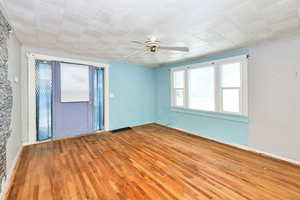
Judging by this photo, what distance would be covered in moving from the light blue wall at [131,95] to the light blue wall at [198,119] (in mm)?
350

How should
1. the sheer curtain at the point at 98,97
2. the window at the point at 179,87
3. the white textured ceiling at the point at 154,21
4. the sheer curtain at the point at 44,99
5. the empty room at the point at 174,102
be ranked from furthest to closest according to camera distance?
the window at the point at 179,87 < the sheer curtain at the point at 98,97 < the sheer curtain at the point at 44,99 < the empty room at the point at 174,102 < the white textured ceiling at the point at 154,21

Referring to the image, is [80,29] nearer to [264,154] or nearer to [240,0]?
[240,0]

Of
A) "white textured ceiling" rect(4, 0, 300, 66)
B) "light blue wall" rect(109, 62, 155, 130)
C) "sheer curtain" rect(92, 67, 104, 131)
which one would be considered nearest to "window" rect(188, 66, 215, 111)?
"white textured ceiling" rect(4, 0, 300, 66)

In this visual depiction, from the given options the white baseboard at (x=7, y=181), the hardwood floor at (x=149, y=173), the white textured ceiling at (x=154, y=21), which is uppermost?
the white textured ceiling at (x=154, y=21)

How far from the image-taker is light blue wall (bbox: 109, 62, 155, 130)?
4691 millimetres

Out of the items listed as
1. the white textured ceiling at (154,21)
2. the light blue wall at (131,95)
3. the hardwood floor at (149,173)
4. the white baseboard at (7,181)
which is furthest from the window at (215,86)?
the white baseboard at (7,181)

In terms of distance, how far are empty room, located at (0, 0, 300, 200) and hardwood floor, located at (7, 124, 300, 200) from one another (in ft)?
0.07

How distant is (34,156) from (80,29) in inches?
107

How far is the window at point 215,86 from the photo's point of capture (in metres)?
3.17

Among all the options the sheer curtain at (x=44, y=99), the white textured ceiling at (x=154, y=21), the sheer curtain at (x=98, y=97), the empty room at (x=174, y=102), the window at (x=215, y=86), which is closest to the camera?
the white textured ceiling at (x=154, y=21)

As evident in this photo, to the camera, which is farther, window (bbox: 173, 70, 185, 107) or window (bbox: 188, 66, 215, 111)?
window (bbox: 173, 70, 185, 107)

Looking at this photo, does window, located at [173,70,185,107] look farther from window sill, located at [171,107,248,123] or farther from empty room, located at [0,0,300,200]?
window sill, located at [171,107,248,123]

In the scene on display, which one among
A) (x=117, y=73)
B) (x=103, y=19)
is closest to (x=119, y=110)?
(x=117, y=73)

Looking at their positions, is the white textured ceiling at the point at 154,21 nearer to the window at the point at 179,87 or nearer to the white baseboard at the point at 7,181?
the window at the point at 179,87
